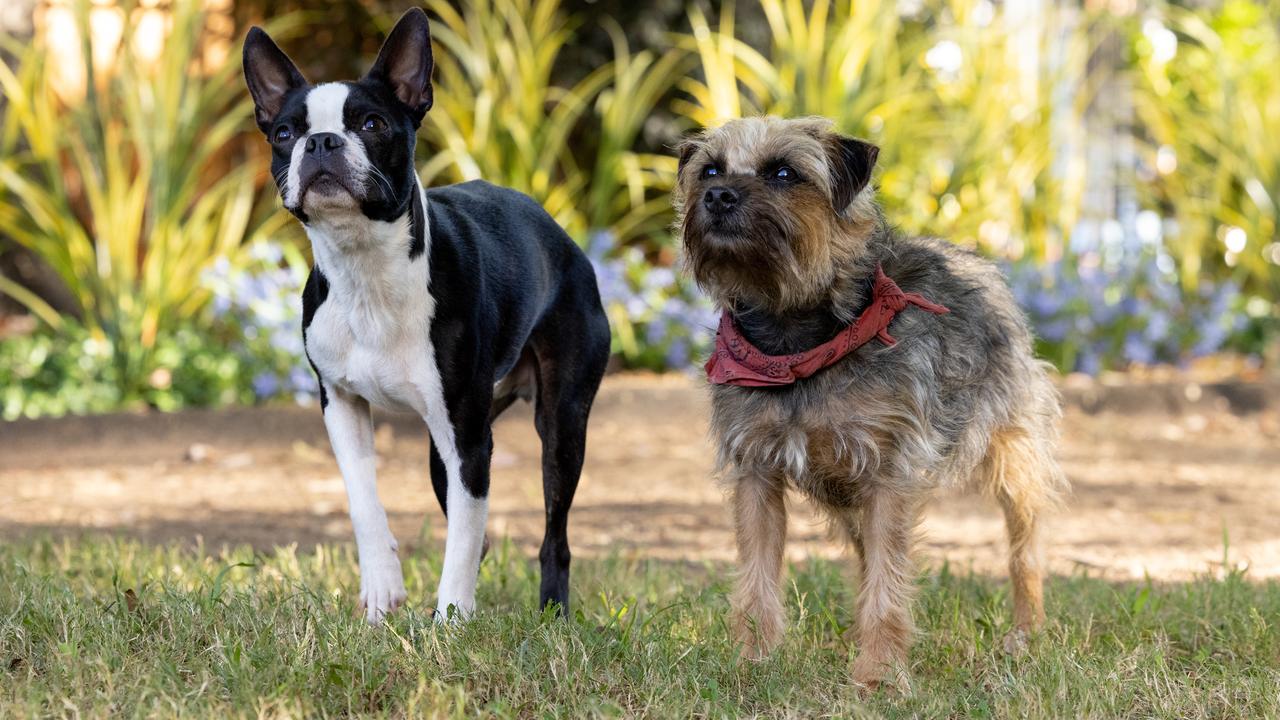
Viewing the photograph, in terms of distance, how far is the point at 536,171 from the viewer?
8617 millimetres

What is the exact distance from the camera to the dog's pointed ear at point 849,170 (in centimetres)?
376

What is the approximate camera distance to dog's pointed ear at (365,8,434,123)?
3.95 m

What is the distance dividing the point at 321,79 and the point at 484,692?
7.94m

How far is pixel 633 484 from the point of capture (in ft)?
23.1

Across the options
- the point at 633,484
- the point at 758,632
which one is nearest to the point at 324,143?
the point at 758,632

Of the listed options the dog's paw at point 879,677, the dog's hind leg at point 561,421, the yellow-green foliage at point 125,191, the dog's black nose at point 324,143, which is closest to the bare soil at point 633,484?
the yellow-green foliage at point 125,191

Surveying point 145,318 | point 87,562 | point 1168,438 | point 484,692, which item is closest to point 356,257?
point 484,692

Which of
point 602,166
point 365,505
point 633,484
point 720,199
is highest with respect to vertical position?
point 720,199

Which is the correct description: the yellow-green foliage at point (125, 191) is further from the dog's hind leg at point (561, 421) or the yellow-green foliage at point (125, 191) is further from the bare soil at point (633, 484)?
the dog's hind leg at point (561, 421)

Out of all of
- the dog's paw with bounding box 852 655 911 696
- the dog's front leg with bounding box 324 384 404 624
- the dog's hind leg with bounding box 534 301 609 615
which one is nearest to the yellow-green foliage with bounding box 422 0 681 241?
the dog's hind leg with bounding box 534 301 609 615

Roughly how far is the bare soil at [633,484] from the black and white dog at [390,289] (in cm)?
138

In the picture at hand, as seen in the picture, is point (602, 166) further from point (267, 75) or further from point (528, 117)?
point (267, 75)

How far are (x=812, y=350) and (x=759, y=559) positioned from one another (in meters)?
0.61

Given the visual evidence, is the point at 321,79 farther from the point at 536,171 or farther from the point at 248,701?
the point at 248,701
